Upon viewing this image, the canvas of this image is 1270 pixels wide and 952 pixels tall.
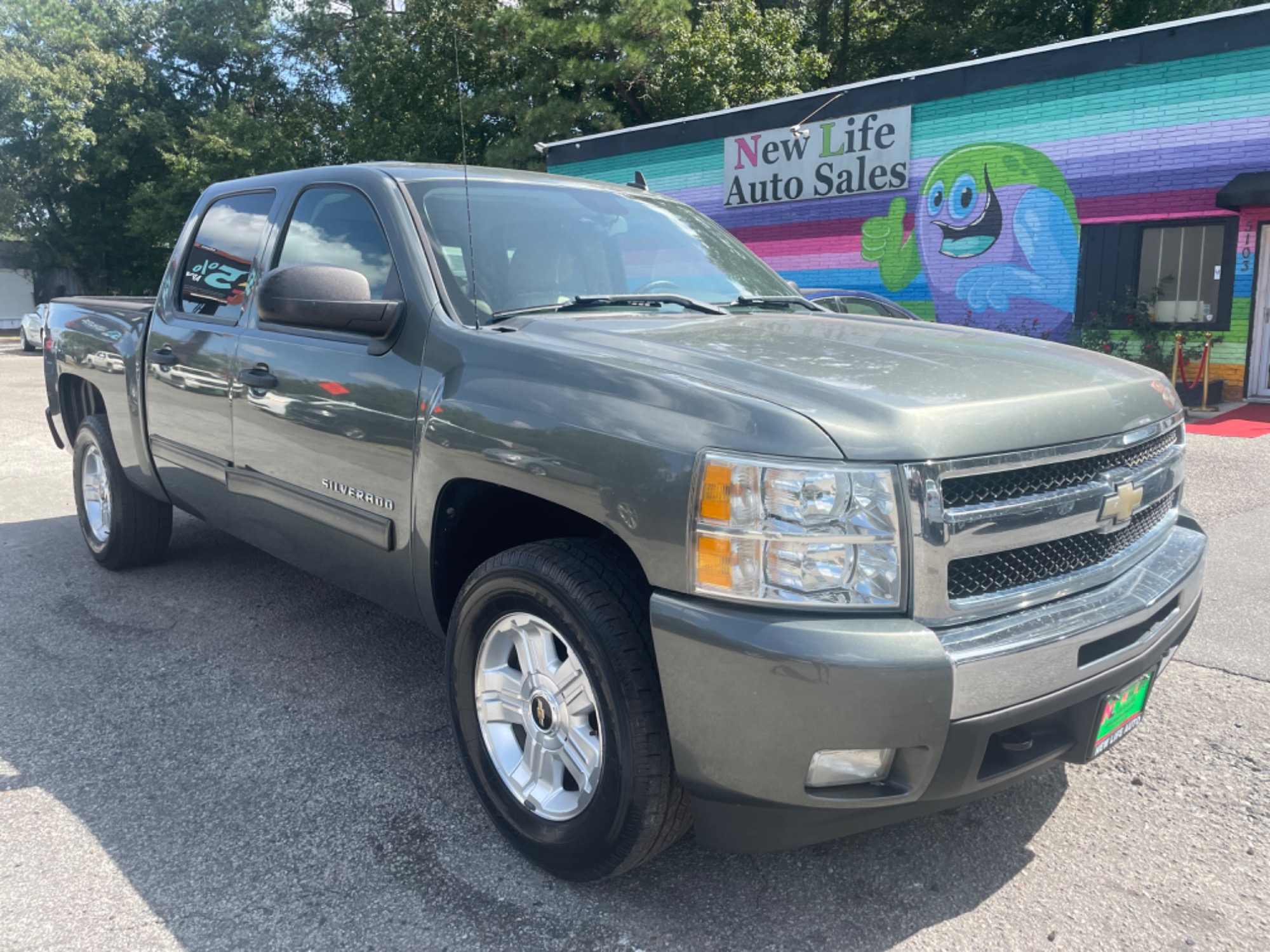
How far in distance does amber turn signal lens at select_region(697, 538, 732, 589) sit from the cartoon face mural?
1347 cm

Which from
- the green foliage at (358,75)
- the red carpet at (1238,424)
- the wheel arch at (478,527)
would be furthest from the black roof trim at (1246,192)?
the green foliage at (358,75)

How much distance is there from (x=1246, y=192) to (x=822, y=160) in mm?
6570

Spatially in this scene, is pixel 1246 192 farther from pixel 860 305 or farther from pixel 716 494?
pixel 716 494

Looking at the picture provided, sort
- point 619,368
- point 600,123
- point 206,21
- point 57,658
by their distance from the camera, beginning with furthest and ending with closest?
1. point 206,21
2. point 600,123
3. point 57,658
4. point 619,368

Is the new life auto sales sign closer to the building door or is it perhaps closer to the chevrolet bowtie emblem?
the building door

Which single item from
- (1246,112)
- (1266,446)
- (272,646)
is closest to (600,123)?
(1246,112)

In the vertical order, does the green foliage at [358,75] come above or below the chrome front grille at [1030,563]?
above

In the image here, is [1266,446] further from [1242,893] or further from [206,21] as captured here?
[206,21]

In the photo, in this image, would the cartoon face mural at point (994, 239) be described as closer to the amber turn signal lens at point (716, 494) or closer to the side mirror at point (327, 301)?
the side mirror at point (327, 301)

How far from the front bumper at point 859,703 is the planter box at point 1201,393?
460 inches

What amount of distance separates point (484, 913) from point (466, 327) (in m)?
1.58

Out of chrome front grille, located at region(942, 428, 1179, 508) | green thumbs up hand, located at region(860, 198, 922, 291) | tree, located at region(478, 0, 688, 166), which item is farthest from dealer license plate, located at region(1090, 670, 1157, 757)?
tree, located at region(478, 0, 688, 166)

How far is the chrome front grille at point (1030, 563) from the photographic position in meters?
2.13

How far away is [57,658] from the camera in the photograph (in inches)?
161
